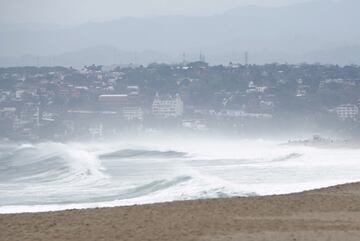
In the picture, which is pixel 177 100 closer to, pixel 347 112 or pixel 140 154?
pixel 347 112

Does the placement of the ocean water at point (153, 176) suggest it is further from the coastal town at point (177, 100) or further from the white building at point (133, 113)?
the white building at point (133, 113)

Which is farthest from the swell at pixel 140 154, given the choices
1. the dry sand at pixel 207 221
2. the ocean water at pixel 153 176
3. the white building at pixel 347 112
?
the dry sand at pixel 207 221

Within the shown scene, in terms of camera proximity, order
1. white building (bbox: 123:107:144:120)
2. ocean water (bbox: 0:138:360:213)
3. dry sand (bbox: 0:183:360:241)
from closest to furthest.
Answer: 1. dry sand (bbox: 0:183:360:241)
2. ocean water (bbox: 0:138:360:213)
3. white building (bbox: 123:107:144:120)

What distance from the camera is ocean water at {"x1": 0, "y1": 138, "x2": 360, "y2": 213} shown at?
17.5 metres

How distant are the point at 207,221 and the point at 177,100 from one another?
52463mm

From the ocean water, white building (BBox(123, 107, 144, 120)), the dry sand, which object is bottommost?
white building (BBox(123, 107, 144, 120))

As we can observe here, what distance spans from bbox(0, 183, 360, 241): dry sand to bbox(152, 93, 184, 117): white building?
1874 inches

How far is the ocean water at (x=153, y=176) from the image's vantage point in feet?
57.6

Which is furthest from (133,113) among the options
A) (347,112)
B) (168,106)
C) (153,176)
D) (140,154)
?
(153,176)

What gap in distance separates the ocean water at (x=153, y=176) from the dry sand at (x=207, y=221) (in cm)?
425

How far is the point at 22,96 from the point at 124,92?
8411 millimetres

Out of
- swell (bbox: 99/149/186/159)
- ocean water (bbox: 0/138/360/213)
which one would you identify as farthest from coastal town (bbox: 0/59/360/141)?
ocean water (bbox: 0/138/360/213)

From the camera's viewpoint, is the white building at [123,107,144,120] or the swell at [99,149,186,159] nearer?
the swell at [99,149,186,159]

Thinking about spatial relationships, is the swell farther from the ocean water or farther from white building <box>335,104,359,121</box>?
white building <box>335,104,359,121</box>
